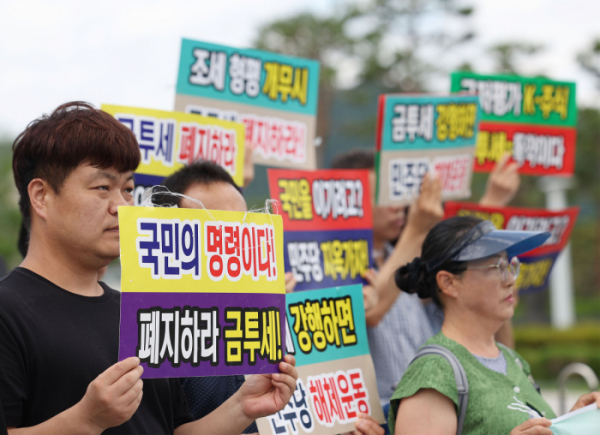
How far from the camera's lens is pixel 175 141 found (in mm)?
3234

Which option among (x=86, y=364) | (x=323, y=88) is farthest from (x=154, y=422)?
(x=323, y=88)

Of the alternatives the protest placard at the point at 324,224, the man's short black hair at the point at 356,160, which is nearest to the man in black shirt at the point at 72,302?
the protest placard at the point at 324,224

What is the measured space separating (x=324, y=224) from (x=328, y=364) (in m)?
0.72

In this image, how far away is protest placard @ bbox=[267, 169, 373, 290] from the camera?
303 centimetres

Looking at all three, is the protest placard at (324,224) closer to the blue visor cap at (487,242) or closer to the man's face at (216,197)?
the man's face at (216,197)

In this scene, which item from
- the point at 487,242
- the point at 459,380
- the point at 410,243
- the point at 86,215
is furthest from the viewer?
the point at 410,243

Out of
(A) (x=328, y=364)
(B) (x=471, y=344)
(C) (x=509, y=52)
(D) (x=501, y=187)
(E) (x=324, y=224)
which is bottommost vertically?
(A) (x=328, y=364)

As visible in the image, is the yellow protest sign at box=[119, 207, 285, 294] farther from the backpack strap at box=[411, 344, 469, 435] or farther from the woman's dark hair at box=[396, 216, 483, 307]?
the woman's dark hair at box=[396, 216, 483, 307]

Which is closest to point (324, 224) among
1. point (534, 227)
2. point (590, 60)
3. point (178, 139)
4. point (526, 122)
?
point (178, 139)

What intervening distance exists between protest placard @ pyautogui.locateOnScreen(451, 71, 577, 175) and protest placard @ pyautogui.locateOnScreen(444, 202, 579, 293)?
1.32 ft

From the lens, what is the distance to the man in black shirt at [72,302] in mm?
1700

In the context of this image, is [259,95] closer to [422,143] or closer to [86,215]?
[422,143]

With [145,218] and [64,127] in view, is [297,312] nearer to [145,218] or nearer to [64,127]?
[145,218]

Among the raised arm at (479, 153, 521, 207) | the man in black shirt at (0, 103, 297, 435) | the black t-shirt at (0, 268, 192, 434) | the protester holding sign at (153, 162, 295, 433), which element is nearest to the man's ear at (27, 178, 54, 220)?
the man in black shirt at (0, 103, 297, 435)
